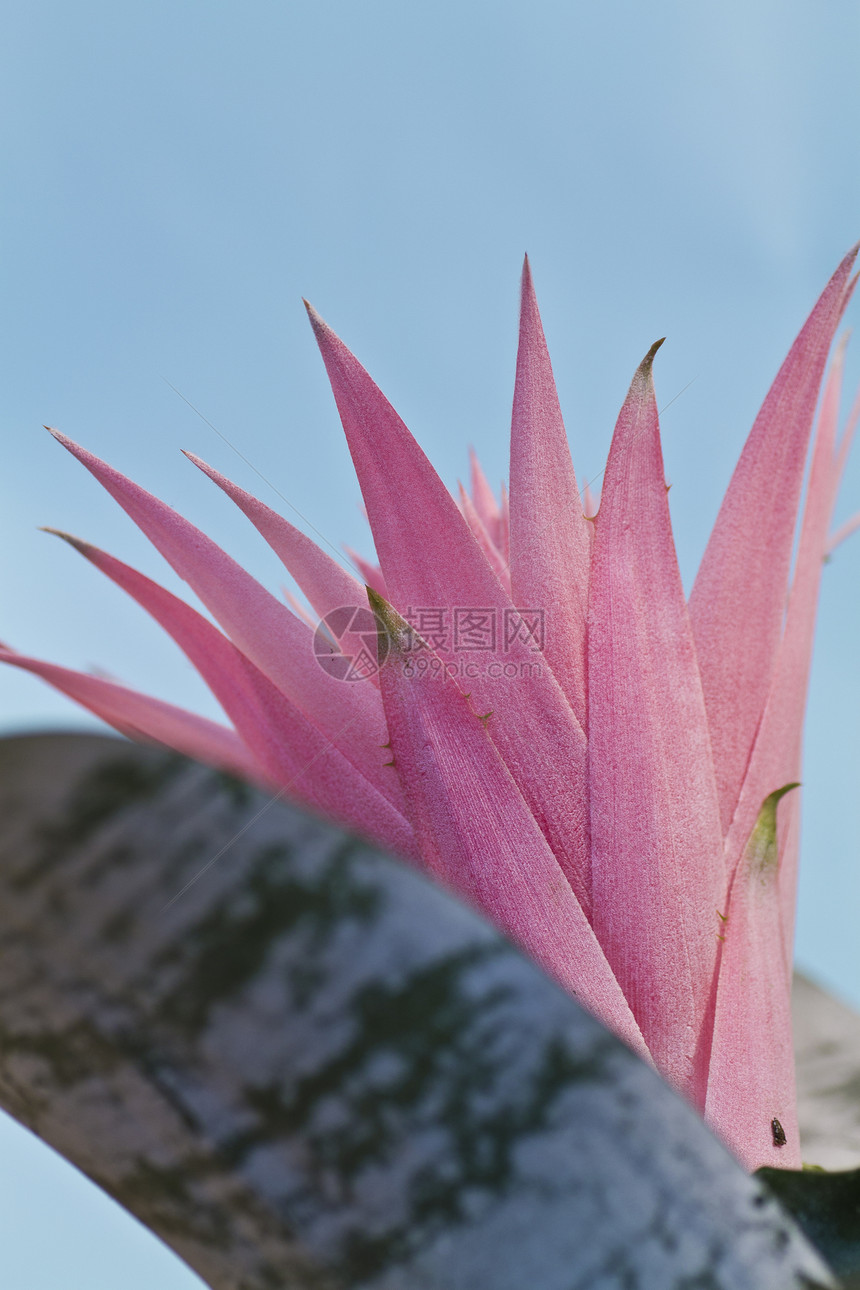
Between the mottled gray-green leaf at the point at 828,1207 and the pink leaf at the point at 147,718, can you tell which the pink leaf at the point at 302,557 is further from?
the mottled gray-green leaf at the point at 828,1207

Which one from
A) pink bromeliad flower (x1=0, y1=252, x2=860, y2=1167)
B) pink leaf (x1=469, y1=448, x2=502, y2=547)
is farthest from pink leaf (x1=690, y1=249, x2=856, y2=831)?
pink leaf (x1=469, y1=448, x2=502, y2=547)

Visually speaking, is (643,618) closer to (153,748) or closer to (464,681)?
(464,681)

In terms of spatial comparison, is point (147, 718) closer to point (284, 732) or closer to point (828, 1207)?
point (284, 732)

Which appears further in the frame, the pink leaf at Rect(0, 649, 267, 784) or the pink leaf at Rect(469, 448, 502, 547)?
the pink leaf at Rect(469, 448, 502, 547)

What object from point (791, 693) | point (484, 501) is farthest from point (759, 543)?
point (484, 501)

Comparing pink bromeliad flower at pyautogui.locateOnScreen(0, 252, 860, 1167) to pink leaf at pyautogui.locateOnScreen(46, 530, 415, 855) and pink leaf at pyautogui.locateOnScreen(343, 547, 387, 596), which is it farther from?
pink leaf at pyautogui.locateOnScreen(343, 547, 387, 596)

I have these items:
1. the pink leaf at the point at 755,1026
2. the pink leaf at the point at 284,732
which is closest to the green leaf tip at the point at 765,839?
the pink leaf at the point at 755,1026

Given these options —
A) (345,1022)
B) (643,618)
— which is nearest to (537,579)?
(643,618)
